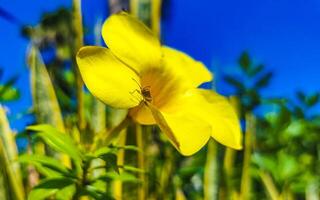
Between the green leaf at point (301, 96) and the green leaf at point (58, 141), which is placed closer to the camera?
the green leaf at point (58, 141)

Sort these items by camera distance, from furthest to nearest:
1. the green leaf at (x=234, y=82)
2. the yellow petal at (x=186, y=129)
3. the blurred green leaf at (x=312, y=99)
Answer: the blurred green leaf at (x=312, y=99) < the green leaf at (x=234, y=82) < the yellow petal at (x=186, y=129)

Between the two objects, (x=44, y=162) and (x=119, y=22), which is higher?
(x=119, y=22)

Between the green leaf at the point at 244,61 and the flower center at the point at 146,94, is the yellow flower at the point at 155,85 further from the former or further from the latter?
the green leaf at the point at 244,61

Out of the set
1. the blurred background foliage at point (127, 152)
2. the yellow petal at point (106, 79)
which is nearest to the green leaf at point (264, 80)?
the blurred background foliage at point (127, 152)

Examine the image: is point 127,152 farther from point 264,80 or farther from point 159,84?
point 264,80

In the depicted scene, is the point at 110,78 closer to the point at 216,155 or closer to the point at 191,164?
the point at 216,155

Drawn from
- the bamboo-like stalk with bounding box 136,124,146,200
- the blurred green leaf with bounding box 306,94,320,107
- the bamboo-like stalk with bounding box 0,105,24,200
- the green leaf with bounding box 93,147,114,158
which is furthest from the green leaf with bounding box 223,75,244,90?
the green leaf with bounding box 93,147,114,158

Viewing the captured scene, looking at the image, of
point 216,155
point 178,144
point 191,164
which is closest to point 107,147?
point 178,144
